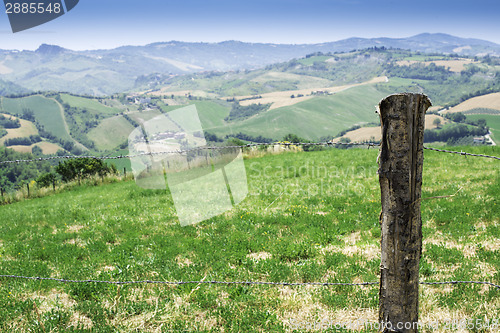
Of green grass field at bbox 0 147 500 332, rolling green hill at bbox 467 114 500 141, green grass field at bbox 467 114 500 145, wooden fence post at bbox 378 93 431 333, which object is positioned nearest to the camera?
wooden fence post at bbox 378 93 431 333

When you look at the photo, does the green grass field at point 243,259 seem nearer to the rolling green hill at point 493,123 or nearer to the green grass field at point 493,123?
the green grass field at point 493,123

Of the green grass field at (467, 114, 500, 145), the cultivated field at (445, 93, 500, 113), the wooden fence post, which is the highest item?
the cultivated field at (445, 93, 500, 113)

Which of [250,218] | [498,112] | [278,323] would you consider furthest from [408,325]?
[498,112]

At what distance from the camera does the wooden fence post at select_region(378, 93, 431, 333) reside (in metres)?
2.87

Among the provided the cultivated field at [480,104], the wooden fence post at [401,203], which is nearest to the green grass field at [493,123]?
the cultivated field at [480,104]

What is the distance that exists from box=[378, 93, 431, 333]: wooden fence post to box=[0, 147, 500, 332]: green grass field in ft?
5.21

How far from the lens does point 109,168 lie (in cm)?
2300

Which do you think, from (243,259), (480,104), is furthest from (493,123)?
(243,259)

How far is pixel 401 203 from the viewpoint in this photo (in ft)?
9.75

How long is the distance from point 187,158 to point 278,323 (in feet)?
53.0

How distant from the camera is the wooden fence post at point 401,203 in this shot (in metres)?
2.87

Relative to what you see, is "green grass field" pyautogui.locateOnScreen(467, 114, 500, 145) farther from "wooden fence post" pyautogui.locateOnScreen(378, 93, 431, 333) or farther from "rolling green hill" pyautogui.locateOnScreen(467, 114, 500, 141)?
"wooden fence post" pyautogui.locateOnScreen(378, 93, 431, 333)

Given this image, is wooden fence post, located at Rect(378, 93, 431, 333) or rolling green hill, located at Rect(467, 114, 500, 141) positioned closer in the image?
wooden fence post, located at Rect(378, 93, 431, 333)

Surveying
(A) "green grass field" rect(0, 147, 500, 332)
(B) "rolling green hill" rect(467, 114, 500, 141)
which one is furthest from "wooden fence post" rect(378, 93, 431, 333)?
(B) "rolling green hill" rect(467, 114, 500, 141)
